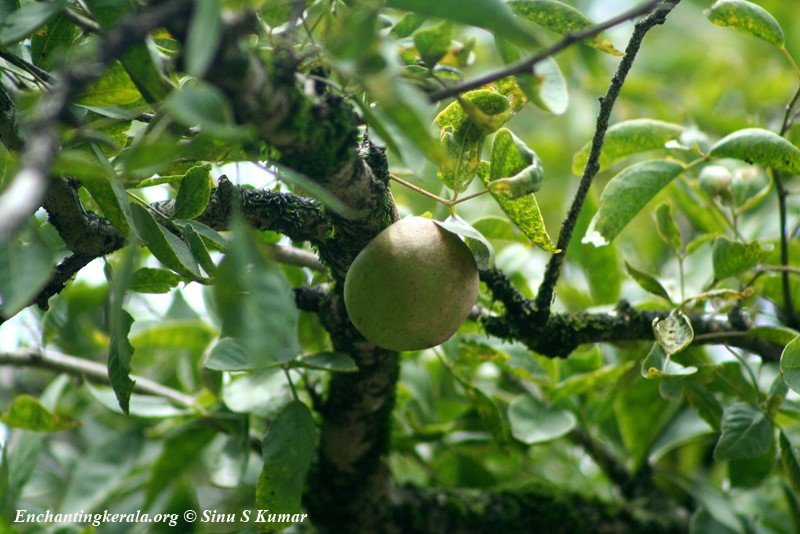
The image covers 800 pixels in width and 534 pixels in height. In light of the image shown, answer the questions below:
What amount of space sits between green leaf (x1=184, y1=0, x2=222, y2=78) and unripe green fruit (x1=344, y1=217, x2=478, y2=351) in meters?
0.30

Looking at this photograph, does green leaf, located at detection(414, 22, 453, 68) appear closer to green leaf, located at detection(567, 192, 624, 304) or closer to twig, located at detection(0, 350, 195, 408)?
green leaf, located at detection(567, 192, 624, 304)

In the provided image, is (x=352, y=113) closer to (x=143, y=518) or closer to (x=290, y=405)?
(x=290, y=405)

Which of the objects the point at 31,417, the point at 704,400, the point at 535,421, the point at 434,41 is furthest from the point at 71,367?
the point at 704,400

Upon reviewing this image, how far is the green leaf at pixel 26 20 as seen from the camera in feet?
1.86

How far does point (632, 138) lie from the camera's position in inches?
37.6

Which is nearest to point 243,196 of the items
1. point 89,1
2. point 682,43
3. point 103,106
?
point 103,106

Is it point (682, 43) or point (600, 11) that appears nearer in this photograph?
point (600, 11)

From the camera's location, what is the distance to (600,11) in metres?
2.10

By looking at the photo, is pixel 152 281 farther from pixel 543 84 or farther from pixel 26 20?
pixel 543 84

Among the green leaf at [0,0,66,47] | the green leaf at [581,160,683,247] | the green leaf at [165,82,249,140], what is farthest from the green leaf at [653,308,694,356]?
the green leaf at [0,0,66,47]

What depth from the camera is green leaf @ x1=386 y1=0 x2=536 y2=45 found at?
50cm

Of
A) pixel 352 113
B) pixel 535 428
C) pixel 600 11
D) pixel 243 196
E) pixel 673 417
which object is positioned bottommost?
pixel 673 417

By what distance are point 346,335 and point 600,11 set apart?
1522mm

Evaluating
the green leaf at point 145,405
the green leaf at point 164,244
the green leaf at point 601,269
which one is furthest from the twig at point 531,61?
the green leaf at point 145,405
